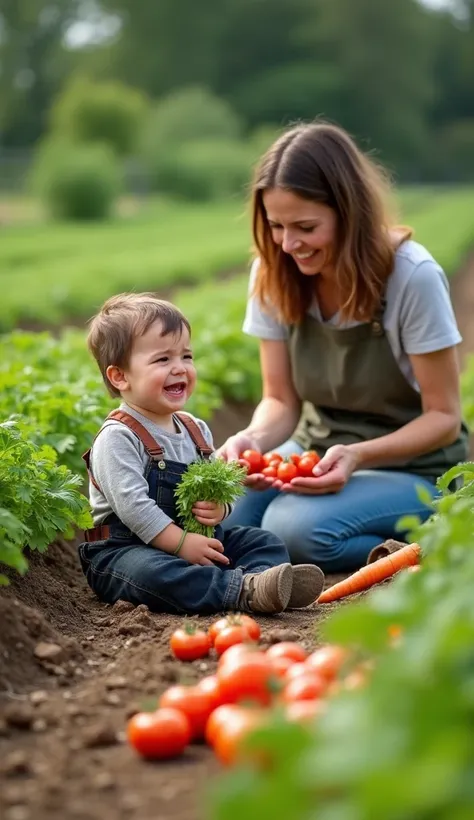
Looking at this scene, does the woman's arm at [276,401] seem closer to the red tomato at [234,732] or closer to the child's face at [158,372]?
the child's face at [158,372]

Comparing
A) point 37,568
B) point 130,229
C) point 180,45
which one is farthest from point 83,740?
point 180,45

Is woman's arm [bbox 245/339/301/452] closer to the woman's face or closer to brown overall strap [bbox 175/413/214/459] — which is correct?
the woman's face

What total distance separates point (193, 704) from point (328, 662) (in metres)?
0.36

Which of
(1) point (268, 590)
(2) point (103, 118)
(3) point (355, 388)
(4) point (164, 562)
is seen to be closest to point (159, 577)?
(4) point (164, 562)

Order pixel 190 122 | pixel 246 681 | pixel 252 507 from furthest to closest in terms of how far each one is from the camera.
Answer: pixel 190 122 < pixel 252 507 < pixel 246 681

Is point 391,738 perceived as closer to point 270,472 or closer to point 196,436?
point 196,436

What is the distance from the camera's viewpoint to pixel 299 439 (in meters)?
5.93

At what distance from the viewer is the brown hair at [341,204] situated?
16.5 feet

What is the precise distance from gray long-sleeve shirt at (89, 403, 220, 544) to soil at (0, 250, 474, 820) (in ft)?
1.09

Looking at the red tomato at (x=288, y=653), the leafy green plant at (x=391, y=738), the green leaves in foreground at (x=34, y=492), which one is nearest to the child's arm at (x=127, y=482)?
the green leaves in foreground at (x=34, y=492)

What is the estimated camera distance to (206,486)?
435 centimetres

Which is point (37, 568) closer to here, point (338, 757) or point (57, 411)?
point (57, 411)

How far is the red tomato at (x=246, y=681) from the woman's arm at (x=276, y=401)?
2.83 meters

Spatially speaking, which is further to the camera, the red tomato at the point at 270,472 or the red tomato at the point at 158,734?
the red tomato at the point at 270,472
